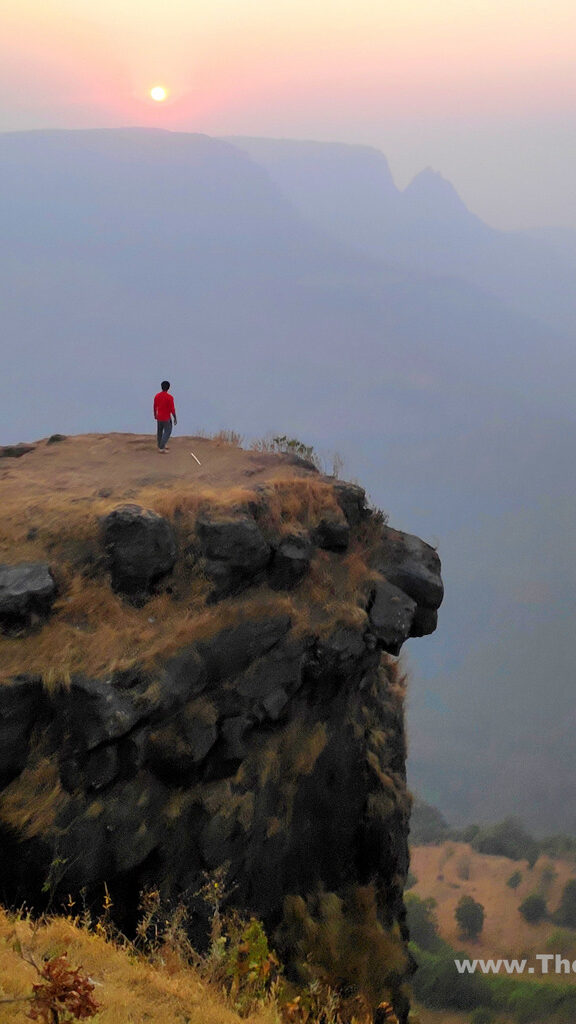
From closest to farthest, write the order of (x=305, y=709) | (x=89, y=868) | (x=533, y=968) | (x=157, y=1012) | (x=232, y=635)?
(x=157, y=1012)
(x=89, y=868)
(x=232, y=635)
(x=305, y=709)
(x=533, y=968)

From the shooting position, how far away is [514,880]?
49.0 metres

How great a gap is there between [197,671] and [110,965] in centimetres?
431

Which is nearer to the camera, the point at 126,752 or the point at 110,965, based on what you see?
the point at 110,965

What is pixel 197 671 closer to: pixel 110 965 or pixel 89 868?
pixel 89 868

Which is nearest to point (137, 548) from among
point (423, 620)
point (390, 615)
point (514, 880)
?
point (390, 615)

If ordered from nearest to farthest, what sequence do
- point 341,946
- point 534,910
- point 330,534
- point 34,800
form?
point 34,800 < point 341,946 < point 330,534 < point 534,910

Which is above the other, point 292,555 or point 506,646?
point 292,555

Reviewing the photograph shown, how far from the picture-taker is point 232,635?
11.1 meters

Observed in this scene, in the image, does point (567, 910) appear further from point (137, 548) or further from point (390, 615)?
point (137, 548)

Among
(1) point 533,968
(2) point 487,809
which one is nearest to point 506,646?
(2) point 487,809

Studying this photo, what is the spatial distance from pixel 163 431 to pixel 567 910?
1694 inches

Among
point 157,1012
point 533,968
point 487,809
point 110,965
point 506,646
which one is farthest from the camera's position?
point 506,646

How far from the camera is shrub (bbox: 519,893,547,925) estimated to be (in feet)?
142

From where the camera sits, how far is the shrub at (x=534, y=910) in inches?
1699
